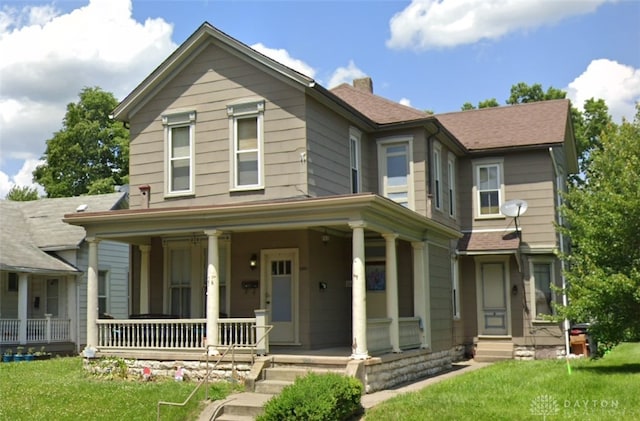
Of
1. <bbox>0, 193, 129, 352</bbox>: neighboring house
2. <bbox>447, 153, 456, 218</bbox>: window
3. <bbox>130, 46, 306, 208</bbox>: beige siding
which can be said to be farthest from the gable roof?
<bbox>447, 153, 456, 218</bbox>: window

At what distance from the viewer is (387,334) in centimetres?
1487

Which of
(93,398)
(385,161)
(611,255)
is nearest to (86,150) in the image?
(385,161)

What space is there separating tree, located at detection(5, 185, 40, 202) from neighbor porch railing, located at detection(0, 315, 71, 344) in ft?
85.5

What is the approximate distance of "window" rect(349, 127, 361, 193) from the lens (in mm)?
18000

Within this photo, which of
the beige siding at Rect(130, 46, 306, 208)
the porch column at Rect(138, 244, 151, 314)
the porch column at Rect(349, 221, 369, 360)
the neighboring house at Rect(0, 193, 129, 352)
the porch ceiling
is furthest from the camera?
the neighboring house at Rect(0, 193, 129, 352)

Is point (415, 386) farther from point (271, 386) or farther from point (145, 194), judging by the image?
point (145, 194)

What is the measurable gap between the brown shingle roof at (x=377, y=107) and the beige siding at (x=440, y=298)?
351 centimetres

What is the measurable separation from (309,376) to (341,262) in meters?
6.30

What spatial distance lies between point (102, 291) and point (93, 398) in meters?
13.3

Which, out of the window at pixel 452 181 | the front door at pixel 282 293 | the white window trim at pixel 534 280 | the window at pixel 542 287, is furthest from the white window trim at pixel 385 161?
the window at pixel 542 287

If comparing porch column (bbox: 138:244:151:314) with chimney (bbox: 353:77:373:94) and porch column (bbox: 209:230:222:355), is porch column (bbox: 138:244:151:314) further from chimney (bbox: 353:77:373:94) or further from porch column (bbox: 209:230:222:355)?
chimney (bbox: 353:77:373:94)

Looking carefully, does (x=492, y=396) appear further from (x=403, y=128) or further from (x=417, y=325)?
(x=403, y=128)

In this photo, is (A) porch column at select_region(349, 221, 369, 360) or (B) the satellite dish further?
(B) the satellite dish

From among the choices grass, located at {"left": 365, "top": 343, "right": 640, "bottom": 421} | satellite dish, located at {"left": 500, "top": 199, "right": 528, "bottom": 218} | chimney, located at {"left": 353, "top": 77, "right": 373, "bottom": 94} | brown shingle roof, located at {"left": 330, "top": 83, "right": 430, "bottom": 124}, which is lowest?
grass, located at {"left": 365, "top": 343, "right": 640, "bottom": 421}
